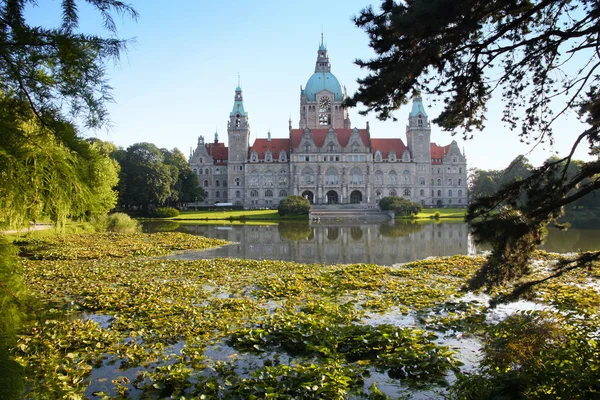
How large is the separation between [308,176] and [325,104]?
16.4 m

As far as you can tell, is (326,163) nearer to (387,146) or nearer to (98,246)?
(387,146)

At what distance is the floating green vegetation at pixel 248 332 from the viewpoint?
5.47m

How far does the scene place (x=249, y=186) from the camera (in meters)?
73.0

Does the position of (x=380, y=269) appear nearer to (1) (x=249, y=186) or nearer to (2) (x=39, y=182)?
(2) (x=39, y=182)

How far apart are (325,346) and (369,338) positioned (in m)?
0.76

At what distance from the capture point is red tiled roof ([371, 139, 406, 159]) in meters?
73.5

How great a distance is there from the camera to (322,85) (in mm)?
79438

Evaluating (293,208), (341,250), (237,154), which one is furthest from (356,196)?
(341,250)

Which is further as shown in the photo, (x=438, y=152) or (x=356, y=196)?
(x=438, y=152)

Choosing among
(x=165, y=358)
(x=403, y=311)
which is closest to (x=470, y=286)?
(x=403, y=311)

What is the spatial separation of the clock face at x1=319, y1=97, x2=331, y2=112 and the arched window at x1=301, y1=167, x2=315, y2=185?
14.7 meters

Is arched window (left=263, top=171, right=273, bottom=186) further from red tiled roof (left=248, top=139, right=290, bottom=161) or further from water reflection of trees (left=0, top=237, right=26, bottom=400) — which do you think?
water reflection of trees (left=0, top=237, right=26, bottom=400)

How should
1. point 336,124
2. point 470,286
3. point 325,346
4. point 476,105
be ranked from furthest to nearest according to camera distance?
point 336,124 < point 325,346 < point 476,105 < point 470,286

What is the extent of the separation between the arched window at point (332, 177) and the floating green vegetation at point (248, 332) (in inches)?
2264
